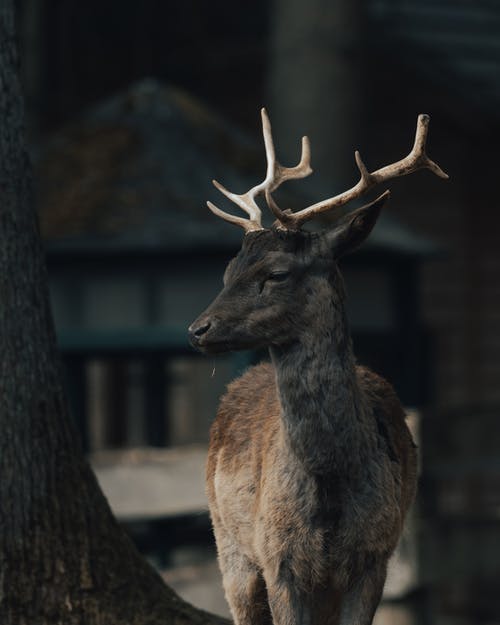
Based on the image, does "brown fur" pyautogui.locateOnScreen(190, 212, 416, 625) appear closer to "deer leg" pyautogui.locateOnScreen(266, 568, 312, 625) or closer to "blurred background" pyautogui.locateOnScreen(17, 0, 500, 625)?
"deer leg" pyautogui.locateOnScreen(266, 568, 312, 625)

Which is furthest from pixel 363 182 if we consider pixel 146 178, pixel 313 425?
pixel 146 178

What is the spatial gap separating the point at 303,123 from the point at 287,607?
290 inches

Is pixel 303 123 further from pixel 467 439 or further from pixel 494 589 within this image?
pixel 494 589

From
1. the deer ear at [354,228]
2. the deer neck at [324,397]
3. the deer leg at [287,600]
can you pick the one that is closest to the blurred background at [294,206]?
the deer leg at [287,600]

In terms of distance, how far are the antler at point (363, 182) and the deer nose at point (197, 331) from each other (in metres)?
0.52

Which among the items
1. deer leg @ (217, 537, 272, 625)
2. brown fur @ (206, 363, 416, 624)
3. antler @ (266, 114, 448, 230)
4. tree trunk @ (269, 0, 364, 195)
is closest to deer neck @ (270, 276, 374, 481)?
brown fur @ (206, 363, 416, 624)

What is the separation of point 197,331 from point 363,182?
2.98ft

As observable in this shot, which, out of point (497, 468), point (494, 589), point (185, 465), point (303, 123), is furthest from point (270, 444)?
point (494, 589)

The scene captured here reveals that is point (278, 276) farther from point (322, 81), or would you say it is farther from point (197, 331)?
point (322, 81)

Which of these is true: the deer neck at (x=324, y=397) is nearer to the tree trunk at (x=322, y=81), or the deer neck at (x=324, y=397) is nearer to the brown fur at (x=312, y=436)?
the brown fur at (x=312, y=436)

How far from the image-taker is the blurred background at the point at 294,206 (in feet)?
33.0

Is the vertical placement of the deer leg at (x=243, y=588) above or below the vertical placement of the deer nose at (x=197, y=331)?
below

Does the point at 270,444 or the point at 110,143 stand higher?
the point at 110,143

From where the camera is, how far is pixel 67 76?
54.8 feet
